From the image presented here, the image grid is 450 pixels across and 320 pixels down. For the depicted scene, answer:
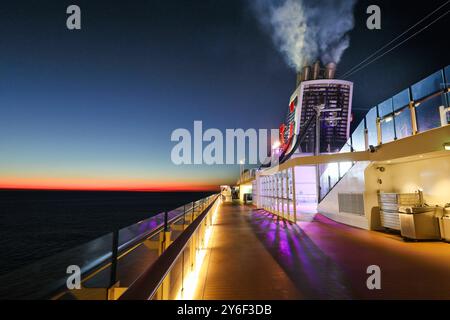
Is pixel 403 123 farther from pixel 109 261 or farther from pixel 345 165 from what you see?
pixel 109 261

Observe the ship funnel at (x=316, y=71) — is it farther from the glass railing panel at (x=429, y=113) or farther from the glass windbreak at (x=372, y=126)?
the glass railing panel at (x=429, y=113)

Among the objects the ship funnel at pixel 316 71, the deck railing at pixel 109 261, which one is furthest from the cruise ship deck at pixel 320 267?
the ship funnel at pixel 316 71

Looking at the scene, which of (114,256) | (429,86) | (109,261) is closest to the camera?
(114,256)

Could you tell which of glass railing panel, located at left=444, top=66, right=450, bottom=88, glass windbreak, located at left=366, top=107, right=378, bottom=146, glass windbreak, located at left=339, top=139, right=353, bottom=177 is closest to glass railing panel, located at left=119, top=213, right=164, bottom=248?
glass railing panel, located at left=444, top=66, right=450, bottom=88

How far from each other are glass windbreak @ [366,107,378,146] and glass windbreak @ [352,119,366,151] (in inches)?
13.0

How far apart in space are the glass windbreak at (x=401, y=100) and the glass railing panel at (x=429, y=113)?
1.50ft

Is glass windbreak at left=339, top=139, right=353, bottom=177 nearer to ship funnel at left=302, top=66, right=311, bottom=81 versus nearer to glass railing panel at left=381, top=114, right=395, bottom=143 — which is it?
glass railing panel at left=381, top=114, right=395, bottom=143

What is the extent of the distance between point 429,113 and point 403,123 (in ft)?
2.34

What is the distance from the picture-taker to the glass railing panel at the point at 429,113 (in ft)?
18.7

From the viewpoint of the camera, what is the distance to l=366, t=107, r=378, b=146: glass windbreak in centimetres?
775

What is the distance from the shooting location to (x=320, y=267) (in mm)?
4078

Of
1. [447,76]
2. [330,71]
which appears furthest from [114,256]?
[330,71]
